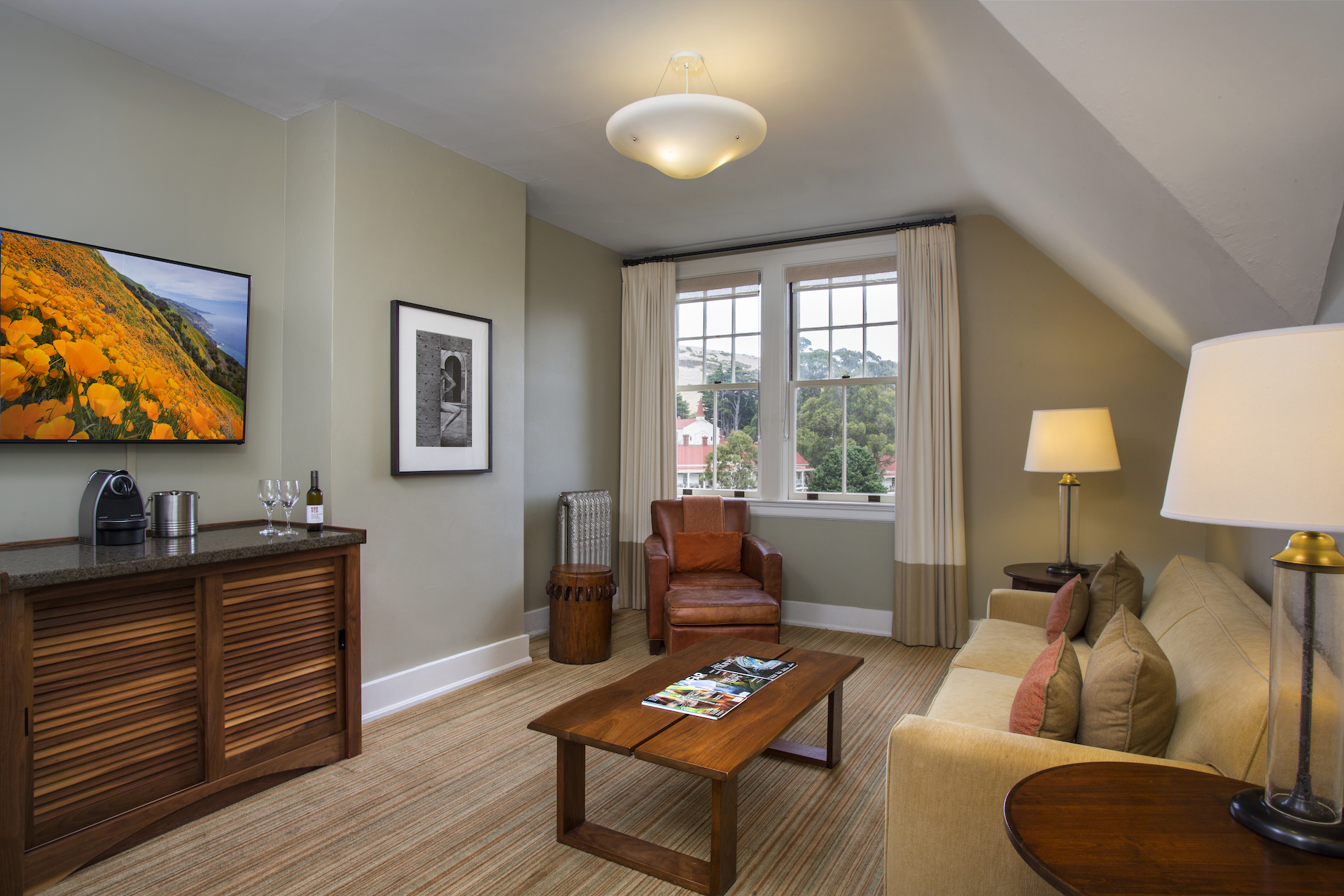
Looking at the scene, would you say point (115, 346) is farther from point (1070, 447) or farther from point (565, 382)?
point (1070, 447)

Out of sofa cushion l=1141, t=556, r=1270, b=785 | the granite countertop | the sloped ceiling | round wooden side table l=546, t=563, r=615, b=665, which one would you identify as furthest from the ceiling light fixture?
round wooden side table l=546, t=563, r=615, b=665

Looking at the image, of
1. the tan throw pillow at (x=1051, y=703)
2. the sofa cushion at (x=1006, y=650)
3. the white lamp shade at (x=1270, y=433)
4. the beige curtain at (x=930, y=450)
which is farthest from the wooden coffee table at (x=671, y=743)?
the beige curtain at (x=930, y=450)

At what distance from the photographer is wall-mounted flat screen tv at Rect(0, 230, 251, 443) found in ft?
7.83

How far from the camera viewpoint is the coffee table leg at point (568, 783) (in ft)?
7.24

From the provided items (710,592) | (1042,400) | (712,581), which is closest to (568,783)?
(710,592)

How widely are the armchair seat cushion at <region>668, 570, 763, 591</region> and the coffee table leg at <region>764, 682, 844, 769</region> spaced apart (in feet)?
4.48

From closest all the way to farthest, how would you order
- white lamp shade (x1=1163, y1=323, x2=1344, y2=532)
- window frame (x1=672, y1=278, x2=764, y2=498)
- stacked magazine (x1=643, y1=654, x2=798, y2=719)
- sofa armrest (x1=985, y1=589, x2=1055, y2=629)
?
1. white lamp shade (x1=1163, y1=323, x2=1344, y2=532)
2. stacked magazine (x1=643, y1=654, x2=798, y2=719)
3. sofa armrest (x1=985, y1=589, x2=1055, y2=629)
4. window frame (x1=672, y1=278, x2=764, y2=498)

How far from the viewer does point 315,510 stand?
2.93 meters

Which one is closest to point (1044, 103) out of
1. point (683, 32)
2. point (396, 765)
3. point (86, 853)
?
point (683, 32)

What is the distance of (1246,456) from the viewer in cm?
103

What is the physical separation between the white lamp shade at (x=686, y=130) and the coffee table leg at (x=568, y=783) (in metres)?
2.05

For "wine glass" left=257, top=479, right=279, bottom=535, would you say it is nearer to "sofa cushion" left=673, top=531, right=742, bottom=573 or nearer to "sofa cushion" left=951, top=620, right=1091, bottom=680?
"sofa cushion" left=673, top=531, right=742, bottom=573

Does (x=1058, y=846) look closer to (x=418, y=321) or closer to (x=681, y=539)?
(x=418, y=321)

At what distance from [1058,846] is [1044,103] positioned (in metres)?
1.84
